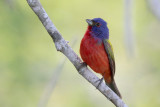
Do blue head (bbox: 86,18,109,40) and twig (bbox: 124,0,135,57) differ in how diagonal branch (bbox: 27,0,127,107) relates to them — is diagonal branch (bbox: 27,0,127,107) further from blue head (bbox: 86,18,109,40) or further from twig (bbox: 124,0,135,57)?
blue head (bbox: 86,18,109,40)

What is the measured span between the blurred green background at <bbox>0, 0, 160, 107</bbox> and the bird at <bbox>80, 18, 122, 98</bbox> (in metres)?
0.90

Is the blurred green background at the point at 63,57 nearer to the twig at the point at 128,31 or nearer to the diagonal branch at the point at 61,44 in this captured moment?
the twig at the point at 128,31

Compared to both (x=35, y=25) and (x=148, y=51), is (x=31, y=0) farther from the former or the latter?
(x=148, y=51)

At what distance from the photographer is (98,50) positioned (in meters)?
6.16

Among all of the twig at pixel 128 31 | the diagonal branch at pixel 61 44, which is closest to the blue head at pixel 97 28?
the twig at pixel 128 31

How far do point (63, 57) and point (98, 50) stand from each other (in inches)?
103

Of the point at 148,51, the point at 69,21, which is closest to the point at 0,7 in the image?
the point at 69,21

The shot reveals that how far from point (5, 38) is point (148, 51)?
4.27 metres

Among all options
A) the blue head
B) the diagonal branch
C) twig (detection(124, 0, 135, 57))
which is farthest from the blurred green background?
the diagonal branch

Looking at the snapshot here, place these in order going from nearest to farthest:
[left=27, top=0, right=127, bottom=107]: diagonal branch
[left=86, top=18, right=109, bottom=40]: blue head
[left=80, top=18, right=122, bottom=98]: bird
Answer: [left=27, top=0, right=127, bottom=107]: diagonal branch, [left=80, top=18, right=122, bottom=98]: bird, [left=86, top=18, right=109, bottom=40]: blue head

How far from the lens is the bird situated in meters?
6.04

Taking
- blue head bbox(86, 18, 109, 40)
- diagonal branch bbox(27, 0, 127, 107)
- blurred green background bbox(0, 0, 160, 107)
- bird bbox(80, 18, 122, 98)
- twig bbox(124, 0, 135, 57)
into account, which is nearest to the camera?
diagonal branch bbox(27, 0, 127, 107)

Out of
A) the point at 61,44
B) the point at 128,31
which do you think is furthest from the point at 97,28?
the point at 61,44

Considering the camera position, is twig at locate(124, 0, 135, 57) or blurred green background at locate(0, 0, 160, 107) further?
blurred green background at locate(0, 0, 160, 107)
